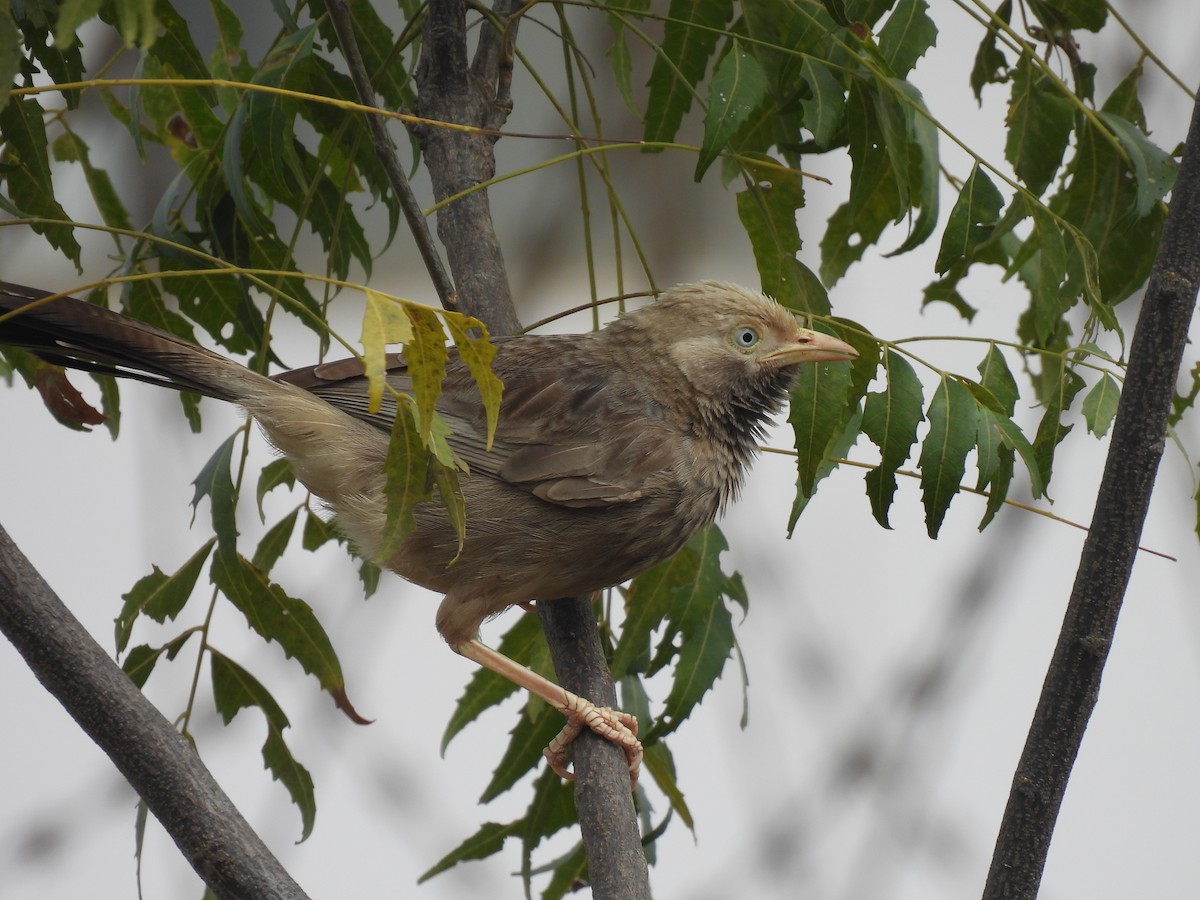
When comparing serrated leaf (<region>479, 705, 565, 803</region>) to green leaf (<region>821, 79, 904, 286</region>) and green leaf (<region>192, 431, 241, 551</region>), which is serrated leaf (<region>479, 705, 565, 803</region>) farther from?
green leaf (<region>821, 79, 904, 286</region>)

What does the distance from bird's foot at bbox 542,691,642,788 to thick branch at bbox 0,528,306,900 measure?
3.90 ft

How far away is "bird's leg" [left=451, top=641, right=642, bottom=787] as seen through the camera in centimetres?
354

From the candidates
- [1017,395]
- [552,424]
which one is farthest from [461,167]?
[1017,395]

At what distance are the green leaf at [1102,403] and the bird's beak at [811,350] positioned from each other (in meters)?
0.65

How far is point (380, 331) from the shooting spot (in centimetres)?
215

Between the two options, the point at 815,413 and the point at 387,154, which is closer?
the point at 815,413

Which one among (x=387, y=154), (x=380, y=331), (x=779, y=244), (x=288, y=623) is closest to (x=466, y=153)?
(x=387, y=154)

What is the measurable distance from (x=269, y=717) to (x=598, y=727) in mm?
1088

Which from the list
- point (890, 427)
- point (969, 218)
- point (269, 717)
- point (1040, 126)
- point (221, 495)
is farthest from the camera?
point (269, 717)

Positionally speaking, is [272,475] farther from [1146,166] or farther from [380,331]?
[1146,166]

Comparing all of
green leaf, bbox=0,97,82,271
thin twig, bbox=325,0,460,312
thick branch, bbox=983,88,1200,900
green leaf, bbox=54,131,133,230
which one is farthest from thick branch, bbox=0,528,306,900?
green leaf, bbox=54,131,133,230

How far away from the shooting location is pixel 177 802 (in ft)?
8.07

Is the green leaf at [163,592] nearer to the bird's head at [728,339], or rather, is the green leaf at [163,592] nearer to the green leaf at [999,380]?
the bird's head at [728,339]

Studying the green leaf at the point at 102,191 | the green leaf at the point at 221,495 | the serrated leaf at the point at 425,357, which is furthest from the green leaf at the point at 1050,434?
the green leaf at the point at 102,191
